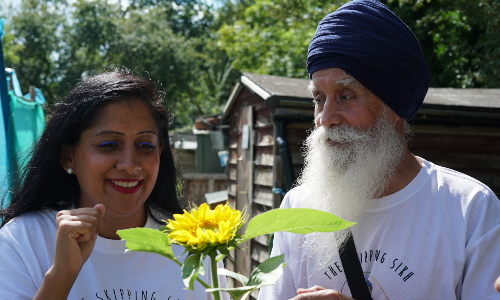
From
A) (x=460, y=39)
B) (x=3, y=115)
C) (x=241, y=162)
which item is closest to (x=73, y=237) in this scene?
(x=3, y=115)

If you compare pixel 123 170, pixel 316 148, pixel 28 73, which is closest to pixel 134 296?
pixel 123 170

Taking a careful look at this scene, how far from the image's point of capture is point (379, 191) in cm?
195

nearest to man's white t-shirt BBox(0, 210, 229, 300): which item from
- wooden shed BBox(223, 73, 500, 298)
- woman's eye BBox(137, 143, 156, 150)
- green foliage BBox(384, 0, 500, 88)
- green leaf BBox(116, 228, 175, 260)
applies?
woman's eye BBox(137, 143, 156, 150)

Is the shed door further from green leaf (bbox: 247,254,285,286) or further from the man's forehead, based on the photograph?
green leaf (bbox: 247,254,285,286)

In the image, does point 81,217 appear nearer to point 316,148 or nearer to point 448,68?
point 316,148

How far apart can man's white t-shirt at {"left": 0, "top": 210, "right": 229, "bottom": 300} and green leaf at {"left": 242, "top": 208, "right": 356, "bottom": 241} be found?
0.88m

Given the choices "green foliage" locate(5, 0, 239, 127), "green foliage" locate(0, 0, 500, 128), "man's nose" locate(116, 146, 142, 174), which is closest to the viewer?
"man's nose" locate(116, 146, 142, 174)

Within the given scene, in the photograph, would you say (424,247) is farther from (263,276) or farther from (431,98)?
(431,98)

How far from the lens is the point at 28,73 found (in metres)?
23.1

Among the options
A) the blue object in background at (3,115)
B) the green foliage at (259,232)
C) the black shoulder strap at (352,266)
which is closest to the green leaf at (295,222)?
the green foliage at (259,232)

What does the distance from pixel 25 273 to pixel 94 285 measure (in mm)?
273

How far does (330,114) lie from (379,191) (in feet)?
1.41

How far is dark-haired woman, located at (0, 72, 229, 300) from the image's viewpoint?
1733mm

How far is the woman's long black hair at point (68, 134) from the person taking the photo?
190cm
